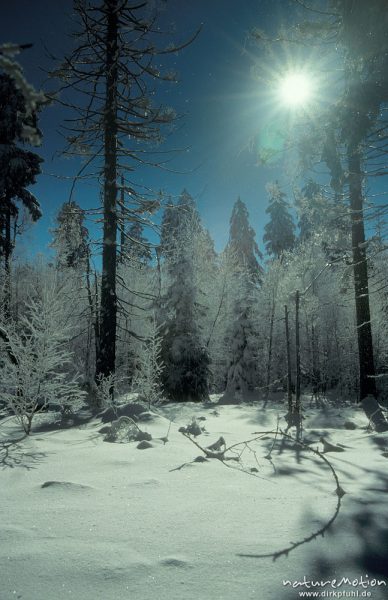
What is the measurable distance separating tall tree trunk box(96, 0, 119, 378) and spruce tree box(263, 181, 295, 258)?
27.4 m

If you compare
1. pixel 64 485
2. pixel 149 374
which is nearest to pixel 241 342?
pixel 149 374

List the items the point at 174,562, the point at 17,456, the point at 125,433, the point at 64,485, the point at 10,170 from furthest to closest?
1. the point at 10,170
2. the point at 125,433
3. the point at 17,456
4. the point at 64,485
5. the point at 174,562

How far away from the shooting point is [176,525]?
2186 mm

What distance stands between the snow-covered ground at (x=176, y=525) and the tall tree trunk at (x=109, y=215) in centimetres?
458

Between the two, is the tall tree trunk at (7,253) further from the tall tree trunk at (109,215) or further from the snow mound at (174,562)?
the snow mound at (174,562)

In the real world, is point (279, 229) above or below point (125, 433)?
above

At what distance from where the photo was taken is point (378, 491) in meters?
2.94

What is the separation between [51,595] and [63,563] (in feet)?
0.74

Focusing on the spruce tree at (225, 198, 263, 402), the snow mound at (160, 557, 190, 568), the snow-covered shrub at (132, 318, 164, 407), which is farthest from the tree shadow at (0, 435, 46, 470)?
the spruce tree at (225, 198, 263, 402)

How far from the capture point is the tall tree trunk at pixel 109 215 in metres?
8.59

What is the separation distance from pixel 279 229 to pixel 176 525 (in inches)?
1381

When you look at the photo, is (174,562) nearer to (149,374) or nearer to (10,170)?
(149,374)

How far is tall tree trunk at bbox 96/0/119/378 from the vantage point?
8586 mm

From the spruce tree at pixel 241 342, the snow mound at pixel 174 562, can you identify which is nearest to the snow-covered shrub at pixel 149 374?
the snow mound at pixel 174 562
